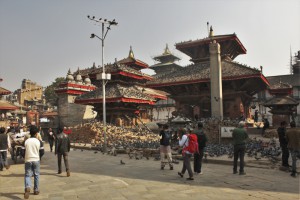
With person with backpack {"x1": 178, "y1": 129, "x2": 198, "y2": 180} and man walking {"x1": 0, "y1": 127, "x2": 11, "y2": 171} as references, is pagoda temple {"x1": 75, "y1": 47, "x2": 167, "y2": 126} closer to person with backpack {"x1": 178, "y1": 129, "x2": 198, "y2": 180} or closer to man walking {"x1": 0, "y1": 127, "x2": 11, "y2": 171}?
man walking {"x1": 0, "y1": 127, "x2": 11, "y2": 171}

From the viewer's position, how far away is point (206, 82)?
2419cm

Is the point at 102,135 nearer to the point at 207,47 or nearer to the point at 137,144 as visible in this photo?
the point at 137,144

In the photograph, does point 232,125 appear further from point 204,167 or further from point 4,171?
point 4,171

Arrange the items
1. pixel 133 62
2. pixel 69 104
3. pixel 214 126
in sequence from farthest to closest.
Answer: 1. pixel 133 62
2. pixel 69 104
3. pixel 214 126

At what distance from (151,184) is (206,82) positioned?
57.7ft

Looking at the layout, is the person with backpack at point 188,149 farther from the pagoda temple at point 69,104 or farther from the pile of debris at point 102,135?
the pagoda temple at point 69,104

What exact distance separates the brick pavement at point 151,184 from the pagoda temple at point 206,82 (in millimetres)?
14235

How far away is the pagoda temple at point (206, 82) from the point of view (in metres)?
23.6

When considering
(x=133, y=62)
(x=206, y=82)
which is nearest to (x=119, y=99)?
(x=206, y=82)

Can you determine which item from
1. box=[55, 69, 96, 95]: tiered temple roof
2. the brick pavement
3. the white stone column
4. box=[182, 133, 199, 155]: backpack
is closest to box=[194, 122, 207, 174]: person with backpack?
the brick pavement

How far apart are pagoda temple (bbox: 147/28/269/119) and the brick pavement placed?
1424 centimetres

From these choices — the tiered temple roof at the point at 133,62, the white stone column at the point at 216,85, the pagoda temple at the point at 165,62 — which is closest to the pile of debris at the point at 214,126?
the white stone column at the point at 216,85

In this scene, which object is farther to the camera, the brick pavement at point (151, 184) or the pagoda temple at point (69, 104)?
the pagoda temple at point (69, 104)

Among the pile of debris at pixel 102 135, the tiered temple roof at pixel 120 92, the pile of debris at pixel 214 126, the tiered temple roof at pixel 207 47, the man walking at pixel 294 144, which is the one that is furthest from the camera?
the tiered temple roof at pixel 207 47
